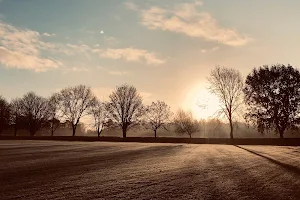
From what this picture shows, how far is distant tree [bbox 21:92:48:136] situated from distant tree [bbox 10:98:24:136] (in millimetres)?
1179

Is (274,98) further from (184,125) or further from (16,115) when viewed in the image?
(16,115)

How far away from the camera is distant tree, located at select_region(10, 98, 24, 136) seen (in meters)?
93.1

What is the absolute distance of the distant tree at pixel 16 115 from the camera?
9312cm

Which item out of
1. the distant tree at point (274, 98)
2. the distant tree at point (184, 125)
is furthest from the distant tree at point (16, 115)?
the distant tree at point (274, 98)

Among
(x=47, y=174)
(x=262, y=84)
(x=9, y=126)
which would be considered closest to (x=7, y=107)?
(x=9, y=126)

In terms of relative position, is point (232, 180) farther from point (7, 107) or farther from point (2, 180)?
point (7, 107)

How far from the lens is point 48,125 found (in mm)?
94188

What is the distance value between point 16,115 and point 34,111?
20.0 ft

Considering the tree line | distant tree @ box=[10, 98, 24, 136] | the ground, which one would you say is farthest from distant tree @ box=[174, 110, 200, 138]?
the ground

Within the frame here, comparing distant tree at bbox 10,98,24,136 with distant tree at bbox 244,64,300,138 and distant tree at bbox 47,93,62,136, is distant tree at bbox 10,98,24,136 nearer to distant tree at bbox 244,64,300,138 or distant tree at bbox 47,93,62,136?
distant tree at bbox 47,93,62,136

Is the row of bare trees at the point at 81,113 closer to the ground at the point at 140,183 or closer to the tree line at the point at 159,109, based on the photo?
the tree line at the point at 159,109

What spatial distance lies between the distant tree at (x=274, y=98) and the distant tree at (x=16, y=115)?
76895 mm

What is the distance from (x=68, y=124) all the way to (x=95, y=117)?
32.7 feet

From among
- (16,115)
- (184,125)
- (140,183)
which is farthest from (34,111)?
(140,183)
